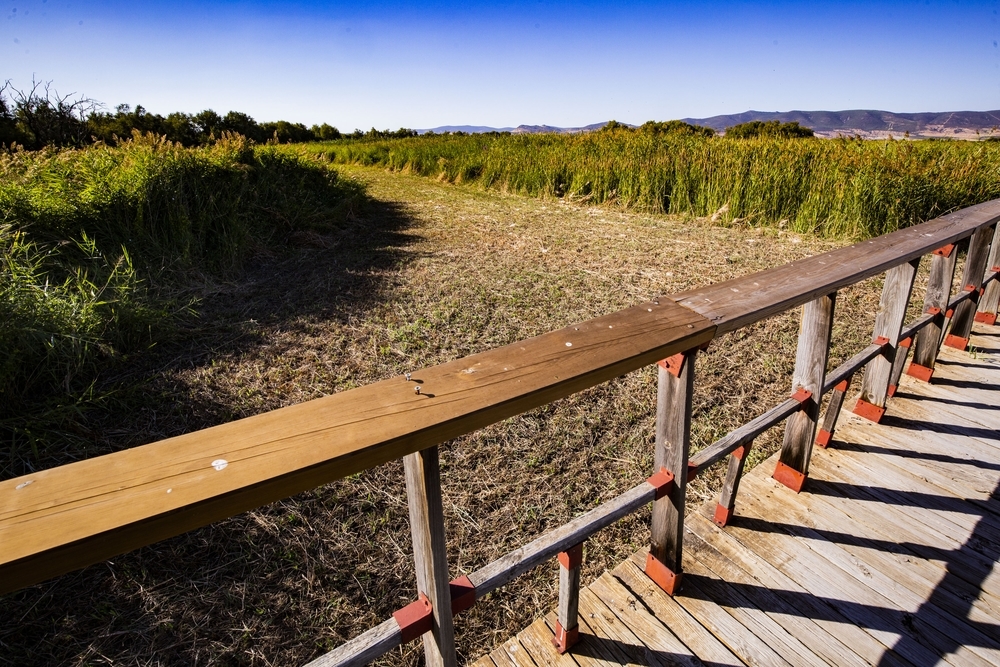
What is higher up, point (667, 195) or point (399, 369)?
point (667, 195)

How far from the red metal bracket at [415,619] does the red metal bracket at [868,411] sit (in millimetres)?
2516

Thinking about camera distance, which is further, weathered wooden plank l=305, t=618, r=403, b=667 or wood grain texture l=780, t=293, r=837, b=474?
wood grain texture l=780, t=293, r=837, b=474

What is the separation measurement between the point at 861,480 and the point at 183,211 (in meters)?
6.56

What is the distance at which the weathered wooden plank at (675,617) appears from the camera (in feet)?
5.02

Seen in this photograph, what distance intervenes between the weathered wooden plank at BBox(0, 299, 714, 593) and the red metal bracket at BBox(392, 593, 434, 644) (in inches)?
18.2

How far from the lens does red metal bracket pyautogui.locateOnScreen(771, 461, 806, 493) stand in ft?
7.06

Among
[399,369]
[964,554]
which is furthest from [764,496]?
[399,369]

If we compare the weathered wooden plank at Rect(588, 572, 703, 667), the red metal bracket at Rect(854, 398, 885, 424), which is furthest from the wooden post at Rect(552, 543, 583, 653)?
the red metal bracket at Rect(854, 398, 885, 424)

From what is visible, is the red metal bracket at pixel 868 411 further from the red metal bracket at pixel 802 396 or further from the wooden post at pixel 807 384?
the red metal bracket at pixel 802 396

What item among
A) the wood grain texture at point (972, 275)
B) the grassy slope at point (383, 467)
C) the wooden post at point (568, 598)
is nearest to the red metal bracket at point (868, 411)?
the grassy slope at point (383, 467)

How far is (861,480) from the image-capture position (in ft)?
7.34

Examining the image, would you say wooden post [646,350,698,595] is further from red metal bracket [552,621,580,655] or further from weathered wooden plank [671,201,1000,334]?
red metal bracket [552,621,580,655]

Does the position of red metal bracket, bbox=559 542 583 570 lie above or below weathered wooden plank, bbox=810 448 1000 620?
above

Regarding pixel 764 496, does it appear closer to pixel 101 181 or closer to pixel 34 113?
pixel 101 181
